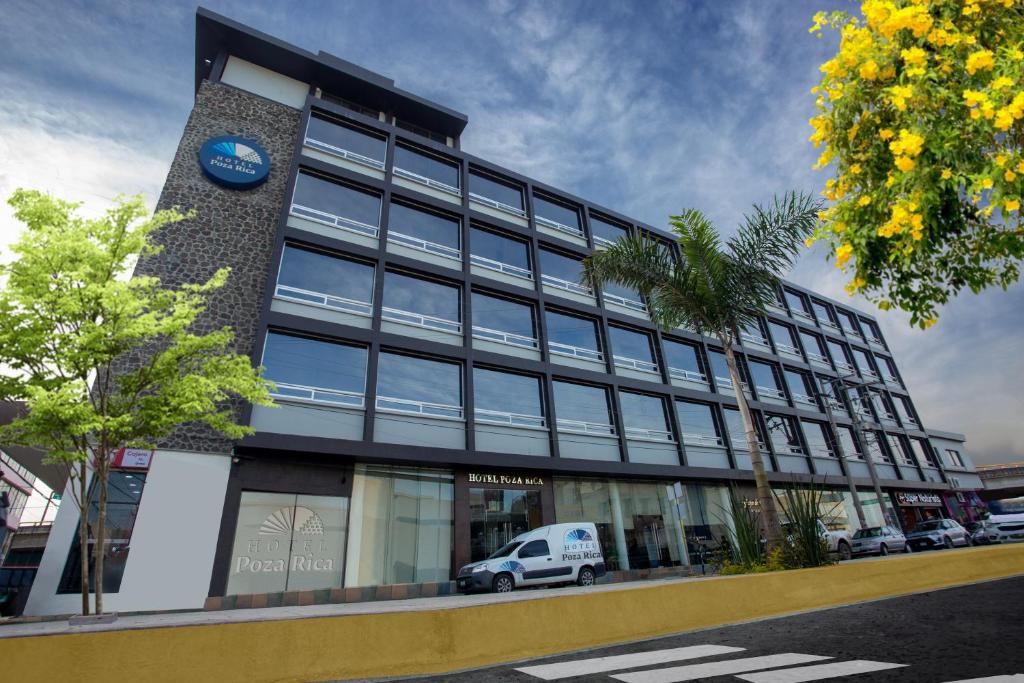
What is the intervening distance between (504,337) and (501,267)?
3411 millimetres

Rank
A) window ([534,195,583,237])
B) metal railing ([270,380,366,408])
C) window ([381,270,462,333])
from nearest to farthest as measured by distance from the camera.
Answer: metal railing ([270,380,366,408]), window ([381,270,462,333]), window ([534,195,583,237])

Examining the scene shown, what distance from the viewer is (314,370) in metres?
16.0

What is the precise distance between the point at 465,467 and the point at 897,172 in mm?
14925

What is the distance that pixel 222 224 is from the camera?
1739cm

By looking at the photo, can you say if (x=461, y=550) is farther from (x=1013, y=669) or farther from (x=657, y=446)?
(x=1013, y=669)

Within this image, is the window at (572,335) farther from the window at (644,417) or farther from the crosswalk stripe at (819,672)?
the crosswalk stripe at (819,672)

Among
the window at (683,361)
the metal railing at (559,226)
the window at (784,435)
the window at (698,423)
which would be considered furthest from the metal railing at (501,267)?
the window at (784,435)

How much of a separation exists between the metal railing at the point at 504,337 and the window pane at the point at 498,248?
11.7 feet

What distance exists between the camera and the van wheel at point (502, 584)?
1339cm

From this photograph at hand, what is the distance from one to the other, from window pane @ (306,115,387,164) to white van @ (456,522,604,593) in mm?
15911

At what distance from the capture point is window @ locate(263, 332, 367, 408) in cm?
1541

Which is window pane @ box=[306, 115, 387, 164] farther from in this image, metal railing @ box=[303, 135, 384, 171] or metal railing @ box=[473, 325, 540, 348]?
metal railing @ box=[473, 325, 540, 348]

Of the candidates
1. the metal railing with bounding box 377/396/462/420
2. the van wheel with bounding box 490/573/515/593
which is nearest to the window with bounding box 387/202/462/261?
the metal railing with bounding box 377/396/462/420

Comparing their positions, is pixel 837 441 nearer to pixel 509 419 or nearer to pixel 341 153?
pixel 509 419
